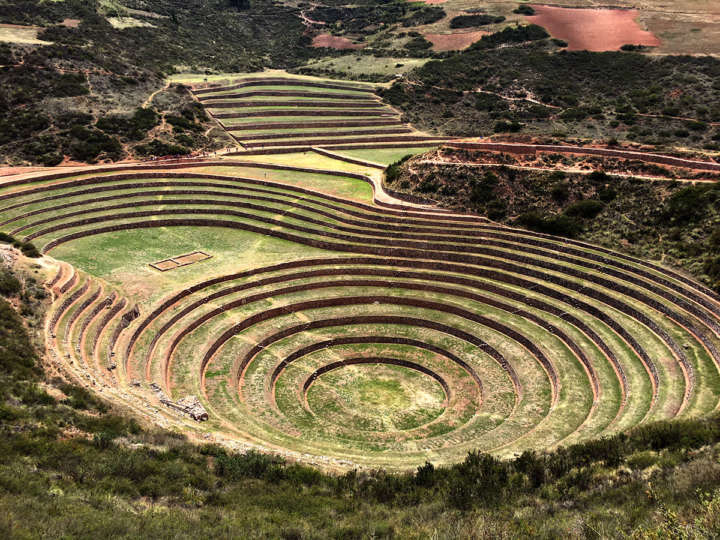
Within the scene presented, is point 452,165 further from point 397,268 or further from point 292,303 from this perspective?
point 292,303

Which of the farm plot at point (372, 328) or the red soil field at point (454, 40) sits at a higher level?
the red soil field at point (454, 40)

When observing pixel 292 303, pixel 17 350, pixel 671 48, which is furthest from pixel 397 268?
pixel 671 48

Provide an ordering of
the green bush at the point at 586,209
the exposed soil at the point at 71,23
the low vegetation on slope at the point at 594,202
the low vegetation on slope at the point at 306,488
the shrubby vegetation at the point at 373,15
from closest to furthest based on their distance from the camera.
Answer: the low vegetation on slope at the point at 306,488, the low vegetation on slope at the point at 594,202, the green bush at the point at 586,209, the exposed soil at the point at 71,23, the shrubby vegetation at the point at 373,15

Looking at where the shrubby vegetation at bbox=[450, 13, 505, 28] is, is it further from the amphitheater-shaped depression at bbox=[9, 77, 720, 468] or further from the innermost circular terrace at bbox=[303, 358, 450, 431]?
the innermost circular terrace at bbox=[303, 358, 450, 431]

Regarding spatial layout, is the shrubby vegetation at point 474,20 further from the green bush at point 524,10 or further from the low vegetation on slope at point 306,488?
the low vegetation on slope at point 306,488

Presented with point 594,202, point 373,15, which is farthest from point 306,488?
point 373,15

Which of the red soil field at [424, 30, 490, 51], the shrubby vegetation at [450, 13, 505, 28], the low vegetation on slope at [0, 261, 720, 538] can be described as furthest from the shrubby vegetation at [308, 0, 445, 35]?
the low vegetation on slope at [0, 261, 720, 538]

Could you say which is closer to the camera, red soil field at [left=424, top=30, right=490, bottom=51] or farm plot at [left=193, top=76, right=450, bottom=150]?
farm plot at [left=193, top=76, right=450, bottom=150]

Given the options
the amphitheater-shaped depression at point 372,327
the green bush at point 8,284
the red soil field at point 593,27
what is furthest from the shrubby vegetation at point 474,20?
the green bush at point 8,284
